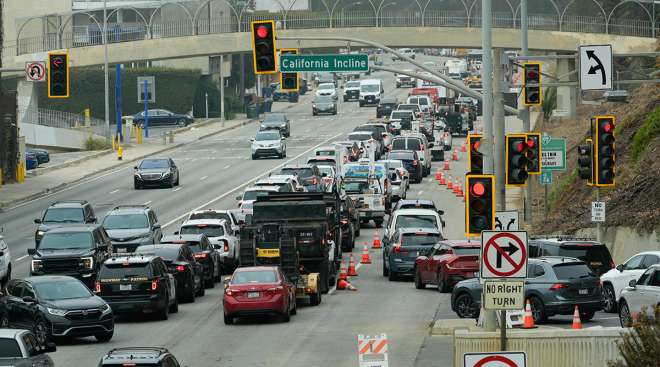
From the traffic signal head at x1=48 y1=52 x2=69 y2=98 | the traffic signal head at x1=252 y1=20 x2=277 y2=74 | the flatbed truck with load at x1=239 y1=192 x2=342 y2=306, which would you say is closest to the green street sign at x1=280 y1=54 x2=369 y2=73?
the traffic signal head at x1=252 y1=20 x2=277 y2=74

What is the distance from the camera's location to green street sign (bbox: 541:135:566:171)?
43.3m

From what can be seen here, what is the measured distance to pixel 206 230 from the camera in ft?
138

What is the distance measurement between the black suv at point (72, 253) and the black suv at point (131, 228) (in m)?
3.94

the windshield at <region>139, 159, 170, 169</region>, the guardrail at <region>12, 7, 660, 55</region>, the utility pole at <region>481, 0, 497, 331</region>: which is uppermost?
the guardrail at <region>12, 7, 660, 55</region>

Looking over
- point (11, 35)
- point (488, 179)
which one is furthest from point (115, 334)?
point (11, 35)

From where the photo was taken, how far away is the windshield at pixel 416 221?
144ft

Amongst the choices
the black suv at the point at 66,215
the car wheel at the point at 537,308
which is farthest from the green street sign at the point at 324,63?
the black suv at the point at 66,215

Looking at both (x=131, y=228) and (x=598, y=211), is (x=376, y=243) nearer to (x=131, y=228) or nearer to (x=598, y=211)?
(x=131, y=228)

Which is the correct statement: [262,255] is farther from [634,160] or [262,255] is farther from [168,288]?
[634,160]

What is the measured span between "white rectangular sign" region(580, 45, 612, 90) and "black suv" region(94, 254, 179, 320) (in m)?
10.3

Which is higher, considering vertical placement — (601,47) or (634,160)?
(601,47)

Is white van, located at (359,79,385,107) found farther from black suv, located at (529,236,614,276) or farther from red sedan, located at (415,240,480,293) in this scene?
black suv, located at (529,236,614,276)

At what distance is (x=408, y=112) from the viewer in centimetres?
9094

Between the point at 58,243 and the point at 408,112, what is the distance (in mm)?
54807
